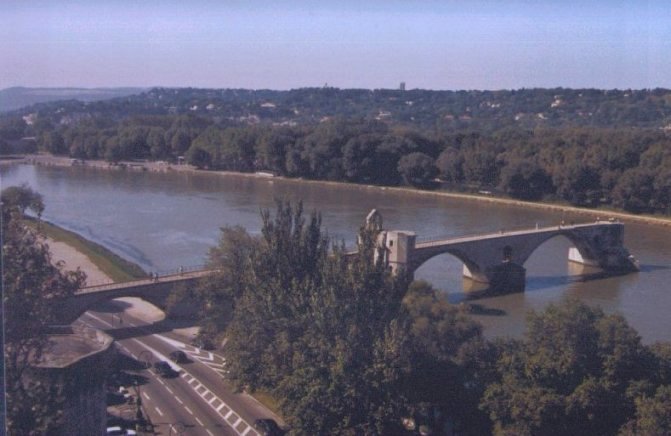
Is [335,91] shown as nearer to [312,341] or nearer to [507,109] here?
[507,109]

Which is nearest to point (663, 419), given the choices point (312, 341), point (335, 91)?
point (312, 341)

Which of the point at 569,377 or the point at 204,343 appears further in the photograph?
the point at 204,343

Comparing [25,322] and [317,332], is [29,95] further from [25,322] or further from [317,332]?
[25,322]

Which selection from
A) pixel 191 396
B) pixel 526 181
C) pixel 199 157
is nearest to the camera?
pixel 191 396

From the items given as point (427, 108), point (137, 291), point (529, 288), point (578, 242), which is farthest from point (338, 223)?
point (427, 108)

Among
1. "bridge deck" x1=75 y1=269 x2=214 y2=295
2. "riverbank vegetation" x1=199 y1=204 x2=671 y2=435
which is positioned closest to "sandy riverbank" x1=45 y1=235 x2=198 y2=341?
"bridge deck" x1=75 y1=269 x2=214 y2=295
